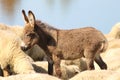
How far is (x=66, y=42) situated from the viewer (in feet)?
41.9

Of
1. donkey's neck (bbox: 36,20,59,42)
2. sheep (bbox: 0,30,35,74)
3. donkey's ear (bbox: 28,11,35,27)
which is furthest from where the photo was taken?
sheep (bbox: 0,30,35,74)

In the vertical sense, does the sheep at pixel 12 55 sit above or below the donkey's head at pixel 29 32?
below

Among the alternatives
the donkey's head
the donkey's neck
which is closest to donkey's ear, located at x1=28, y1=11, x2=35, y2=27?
the donkey's head

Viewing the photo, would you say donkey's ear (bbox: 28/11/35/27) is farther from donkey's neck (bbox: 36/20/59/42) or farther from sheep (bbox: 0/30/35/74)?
sheep (bbox: 0/30/35/74)

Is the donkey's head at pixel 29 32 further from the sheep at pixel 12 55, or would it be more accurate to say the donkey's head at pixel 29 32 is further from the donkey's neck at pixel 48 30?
the sheep at pixel 12 55

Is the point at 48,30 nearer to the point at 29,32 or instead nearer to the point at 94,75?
the point at 29,32

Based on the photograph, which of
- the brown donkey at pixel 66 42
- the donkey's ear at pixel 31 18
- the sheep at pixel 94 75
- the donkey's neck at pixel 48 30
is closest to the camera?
the sheep at pixel 94 75

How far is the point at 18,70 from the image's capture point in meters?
14.0

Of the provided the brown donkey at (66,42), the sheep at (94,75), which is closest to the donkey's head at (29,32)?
the brown donkey at (66,42)

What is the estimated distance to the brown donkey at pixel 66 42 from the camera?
41.3 feet

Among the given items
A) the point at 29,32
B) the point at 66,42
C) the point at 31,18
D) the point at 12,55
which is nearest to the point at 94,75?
the point at 66,42

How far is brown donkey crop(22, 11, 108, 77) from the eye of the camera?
12594mm

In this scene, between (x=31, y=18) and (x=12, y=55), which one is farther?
(x=12, y=55)

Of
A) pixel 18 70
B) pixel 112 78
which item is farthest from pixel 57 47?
pixel 112 78
